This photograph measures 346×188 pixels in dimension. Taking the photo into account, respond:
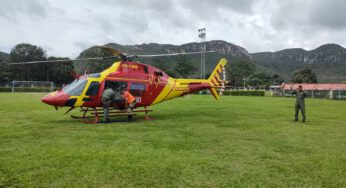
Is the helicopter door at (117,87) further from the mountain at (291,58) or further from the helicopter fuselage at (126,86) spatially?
the mountain at (291,58)

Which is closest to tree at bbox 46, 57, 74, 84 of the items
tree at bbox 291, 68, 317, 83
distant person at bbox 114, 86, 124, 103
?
distant person at bbox 114, 86, 124, 103

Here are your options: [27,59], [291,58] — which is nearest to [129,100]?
[27,59]

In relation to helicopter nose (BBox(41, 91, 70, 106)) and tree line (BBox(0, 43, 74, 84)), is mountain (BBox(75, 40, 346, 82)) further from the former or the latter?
helicopter nose (BBox(41, 91, 70, 106))

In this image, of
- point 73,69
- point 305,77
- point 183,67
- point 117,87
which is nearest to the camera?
point 117,87

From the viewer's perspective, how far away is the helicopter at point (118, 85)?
11.1m

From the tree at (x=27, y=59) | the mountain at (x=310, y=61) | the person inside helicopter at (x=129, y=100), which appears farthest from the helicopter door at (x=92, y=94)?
the mountain at (x=310, y=61)

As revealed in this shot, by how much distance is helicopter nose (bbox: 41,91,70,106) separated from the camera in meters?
10.7

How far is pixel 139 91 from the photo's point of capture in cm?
1305

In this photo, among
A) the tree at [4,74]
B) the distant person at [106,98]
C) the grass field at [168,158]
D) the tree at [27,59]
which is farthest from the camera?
the tree at [27,59]

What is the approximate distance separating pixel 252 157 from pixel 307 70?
4603 inches

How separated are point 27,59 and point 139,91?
3809 inches

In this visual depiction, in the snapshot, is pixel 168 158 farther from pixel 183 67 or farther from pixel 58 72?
pixel 183 67

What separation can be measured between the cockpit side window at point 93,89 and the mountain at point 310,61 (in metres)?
145

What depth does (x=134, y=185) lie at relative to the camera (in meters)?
4.38
